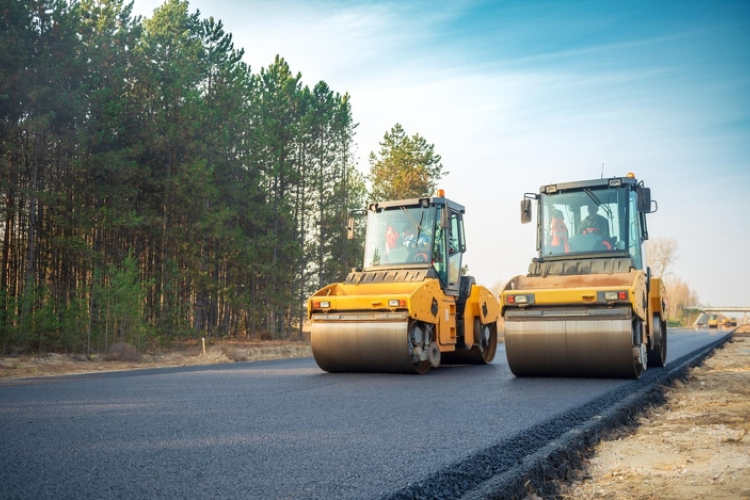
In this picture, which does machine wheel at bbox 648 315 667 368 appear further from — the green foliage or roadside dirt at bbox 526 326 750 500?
the green foliage

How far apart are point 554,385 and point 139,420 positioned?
17.2 feet

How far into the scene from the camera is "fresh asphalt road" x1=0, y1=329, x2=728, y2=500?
3615 millimetres

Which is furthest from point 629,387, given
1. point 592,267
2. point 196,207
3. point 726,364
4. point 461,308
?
point 196,207

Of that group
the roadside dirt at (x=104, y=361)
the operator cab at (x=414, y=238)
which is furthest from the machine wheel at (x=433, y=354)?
the roadside dirt at (x=104, y=361)

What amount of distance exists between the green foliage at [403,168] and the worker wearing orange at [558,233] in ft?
107

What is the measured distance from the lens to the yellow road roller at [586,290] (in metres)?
9.12

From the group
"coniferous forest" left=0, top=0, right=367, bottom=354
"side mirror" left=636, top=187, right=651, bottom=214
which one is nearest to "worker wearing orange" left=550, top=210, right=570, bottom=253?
"side mirror" left=636, top=187, right=651, bottom=214

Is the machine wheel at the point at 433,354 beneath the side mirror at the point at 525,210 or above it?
beneath

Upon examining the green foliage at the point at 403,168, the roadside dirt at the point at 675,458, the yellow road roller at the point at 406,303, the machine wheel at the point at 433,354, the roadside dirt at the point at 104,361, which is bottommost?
the roadside dirt at the point at 104,361

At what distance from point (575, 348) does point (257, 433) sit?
547 centimetres

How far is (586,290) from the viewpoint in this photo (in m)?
9.17

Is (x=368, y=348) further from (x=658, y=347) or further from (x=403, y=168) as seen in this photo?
(x=403, y=168)

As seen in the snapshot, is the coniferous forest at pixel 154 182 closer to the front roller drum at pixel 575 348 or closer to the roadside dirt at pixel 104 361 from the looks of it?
the roadside dirt at pixel 104 361

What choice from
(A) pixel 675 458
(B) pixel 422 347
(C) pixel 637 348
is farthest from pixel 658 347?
(A) pixel 675 458
